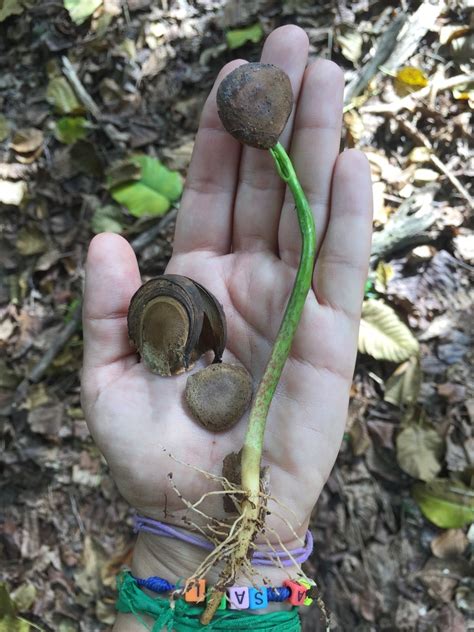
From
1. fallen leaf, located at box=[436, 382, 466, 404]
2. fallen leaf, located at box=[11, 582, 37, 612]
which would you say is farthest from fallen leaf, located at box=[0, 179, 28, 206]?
fallen leaf, located at box=[436, 382, 466, 404]

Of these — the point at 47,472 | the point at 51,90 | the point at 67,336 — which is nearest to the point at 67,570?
the point at 47,472

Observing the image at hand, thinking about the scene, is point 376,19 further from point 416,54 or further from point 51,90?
point 51,90

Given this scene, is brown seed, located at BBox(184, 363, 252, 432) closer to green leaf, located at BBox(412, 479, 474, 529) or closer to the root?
the root

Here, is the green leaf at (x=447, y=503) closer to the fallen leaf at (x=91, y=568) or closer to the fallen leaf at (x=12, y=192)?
the fallen leaf at (x=91, y=568)

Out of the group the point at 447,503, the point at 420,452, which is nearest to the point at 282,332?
the point at 420,452

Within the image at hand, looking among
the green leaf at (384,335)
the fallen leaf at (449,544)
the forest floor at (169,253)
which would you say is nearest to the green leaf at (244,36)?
the forest floor at (169,253)

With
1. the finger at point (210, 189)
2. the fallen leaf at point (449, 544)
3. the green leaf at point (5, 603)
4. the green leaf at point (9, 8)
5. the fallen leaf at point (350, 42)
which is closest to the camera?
the finger at point (210, 189)

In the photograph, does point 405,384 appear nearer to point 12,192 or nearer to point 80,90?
point 12,192
